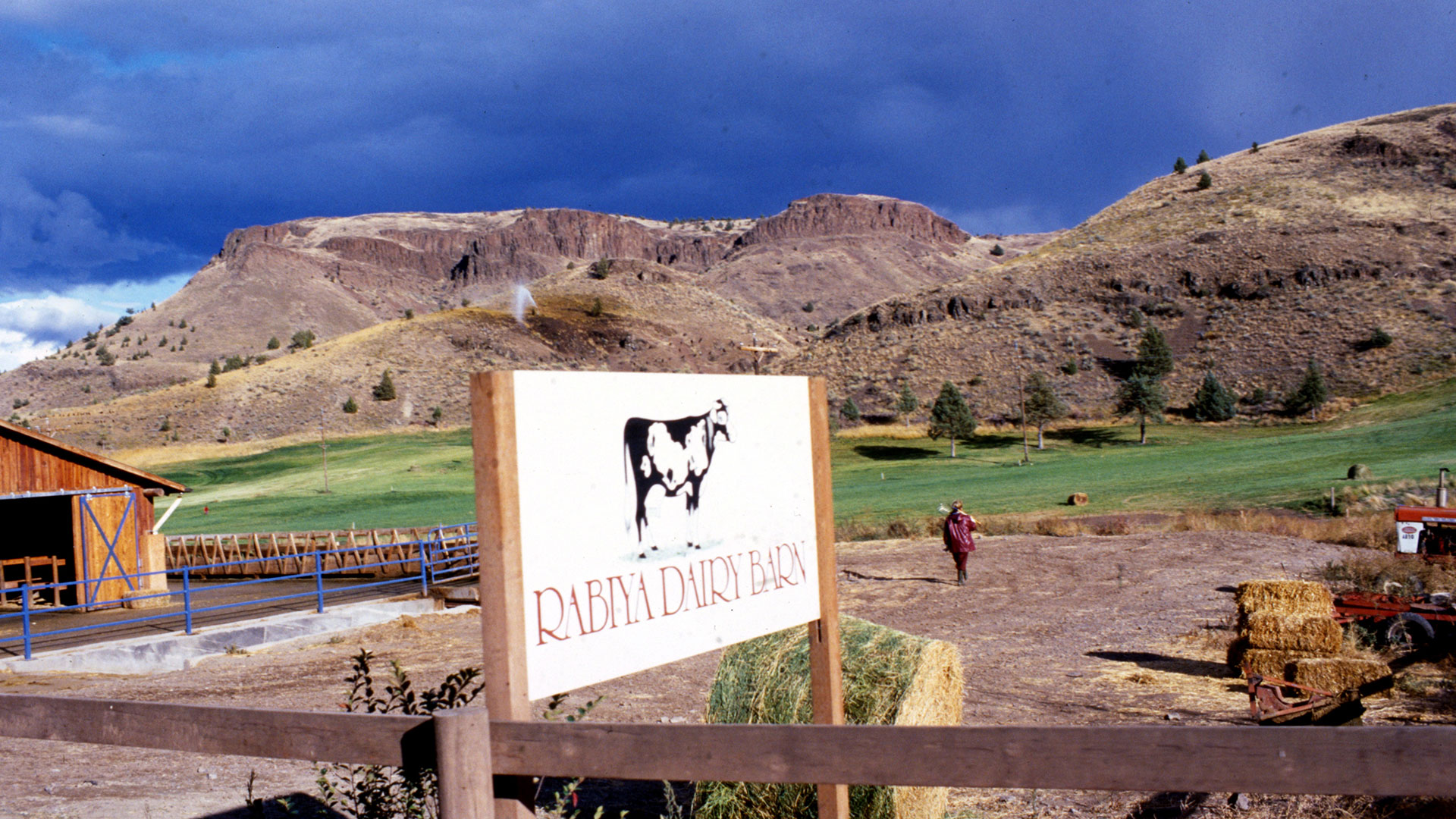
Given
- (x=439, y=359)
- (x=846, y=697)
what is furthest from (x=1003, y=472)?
(x=439, y=359)

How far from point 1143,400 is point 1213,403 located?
4.31 m

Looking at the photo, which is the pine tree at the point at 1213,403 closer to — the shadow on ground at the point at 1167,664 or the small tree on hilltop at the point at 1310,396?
the small tree on hilltop at the point at 1310,396

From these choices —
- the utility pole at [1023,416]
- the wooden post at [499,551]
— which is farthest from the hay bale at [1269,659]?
the utility pole at [1023,416]

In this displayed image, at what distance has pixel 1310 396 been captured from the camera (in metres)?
59.5

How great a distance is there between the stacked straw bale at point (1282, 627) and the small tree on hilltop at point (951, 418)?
4993cm

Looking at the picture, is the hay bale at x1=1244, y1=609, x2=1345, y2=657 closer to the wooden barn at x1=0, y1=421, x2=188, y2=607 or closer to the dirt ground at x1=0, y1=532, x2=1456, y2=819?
the dirt ground at x1=0, y1=532, x2=1456, y2=819

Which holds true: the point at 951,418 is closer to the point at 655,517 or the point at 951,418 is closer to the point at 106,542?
the point at 106,542

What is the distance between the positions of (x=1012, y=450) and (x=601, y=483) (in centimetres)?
5885

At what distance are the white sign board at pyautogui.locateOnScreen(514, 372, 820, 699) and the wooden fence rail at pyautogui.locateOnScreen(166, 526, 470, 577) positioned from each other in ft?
64.1

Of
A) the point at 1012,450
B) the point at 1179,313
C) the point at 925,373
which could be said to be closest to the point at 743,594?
the point at 1012,450

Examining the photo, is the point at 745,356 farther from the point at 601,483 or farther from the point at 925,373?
the point at 601,483

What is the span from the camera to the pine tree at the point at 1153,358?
69.4 metres

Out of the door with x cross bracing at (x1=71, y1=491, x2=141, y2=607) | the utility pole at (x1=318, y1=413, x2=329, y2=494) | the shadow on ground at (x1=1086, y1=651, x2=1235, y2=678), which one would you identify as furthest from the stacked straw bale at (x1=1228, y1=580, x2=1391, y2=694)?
the utility pole at (x1=318, y1=413, x2=329, y2=494)

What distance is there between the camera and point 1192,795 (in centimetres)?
664
